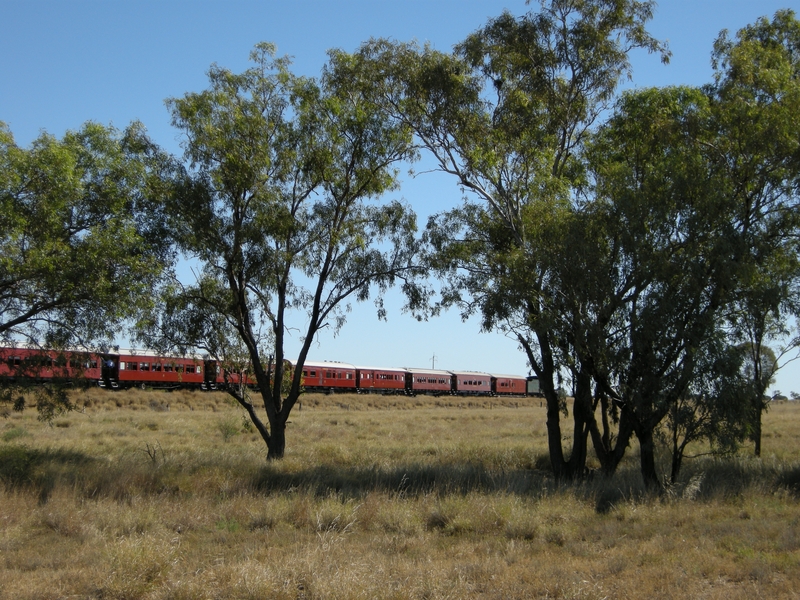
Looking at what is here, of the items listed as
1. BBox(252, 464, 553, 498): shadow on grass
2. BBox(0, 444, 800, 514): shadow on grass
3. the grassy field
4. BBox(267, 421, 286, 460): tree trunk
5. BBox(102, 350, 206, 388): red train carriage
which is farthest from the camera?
BBox(102, 350, 206, 388): red train carriage

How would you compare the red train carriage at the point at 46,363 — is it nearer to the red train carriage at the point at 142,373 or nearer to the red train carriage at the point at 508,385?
the red train carriage at the point at 142,373

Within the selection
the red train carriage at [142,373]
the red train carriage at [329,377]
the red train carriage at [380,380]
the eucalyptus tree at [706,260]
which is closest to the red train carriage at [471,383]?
the red train carriage at [380,380]

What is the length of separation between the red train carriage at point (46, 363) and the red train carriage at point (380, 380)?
129ft

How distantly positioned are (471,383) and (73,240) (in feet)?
172

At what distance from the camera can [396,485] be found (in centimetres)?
1390

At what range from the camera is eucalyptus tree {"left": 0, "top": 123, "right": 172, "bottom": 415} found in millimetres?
12719

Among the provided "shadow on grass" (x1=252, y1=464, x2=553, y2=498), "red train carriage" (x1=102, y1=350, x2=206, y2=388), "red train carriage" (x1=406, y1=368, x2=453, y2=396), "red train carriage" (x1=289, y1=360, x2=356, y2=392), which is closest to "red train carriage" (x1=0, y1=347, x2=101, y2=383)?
"shadow on grass" (x1=252, y1=464, x2=553, y2=498)

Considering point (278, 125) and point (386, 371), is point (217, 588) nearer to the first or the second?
point (278, 125)

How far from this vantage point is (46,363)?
14414 mm

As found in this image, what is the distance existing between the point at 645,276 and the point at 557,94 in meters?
6.51

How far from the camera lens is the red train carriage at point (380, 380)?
54.3 meters

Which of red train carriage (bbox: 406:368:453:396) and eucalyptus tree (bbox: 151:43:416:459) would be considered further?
red train carriage (bbox: 406:368:453:396)

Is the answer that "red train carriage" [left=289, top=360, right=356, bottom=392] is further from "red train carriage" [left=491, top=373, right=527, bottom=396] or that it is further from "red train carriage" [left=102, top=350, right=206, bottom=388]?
"red train carriage" [left=491, top=373, right=527, bottom=396]

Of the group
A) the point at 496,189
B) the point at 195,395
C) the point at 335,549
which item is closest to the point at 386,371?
the point at 195,395
